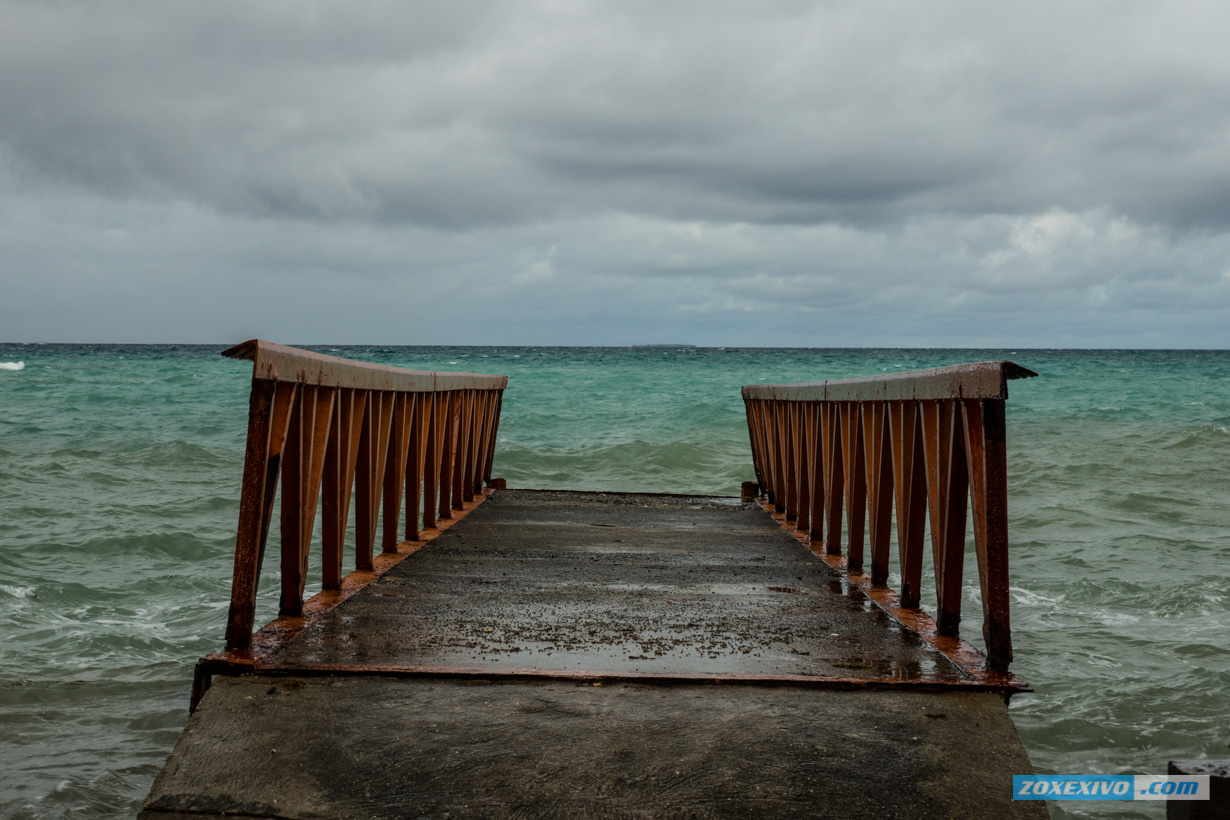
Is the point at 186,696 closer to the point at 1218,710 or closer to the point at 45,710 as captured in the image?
the point at 45,710

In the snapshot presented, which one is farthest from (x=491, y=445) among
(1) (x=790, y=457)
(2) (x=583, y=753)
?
(2) (x=583, y=753)

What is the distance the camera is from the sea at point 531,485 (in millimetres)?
4059

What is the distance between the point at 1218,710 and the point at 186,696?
5.21 meters

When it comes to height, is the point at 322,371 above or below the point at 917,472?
above

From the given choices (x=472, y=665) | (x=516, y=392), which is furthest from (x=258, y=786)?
(x=516, y=392)

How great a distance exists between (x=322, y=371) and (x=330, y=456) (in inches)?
20.5

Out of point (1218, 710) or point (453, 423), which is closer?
point (1218, 710)

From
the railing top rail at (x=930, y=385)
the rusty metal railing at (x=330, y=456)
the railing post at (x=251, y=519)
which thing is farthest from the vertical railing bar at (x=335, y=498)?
the railing top rail at (x=930, y=385)

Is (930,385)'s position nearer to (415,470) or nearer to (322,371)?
(322,371)

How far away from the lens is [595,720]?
246 centimetres

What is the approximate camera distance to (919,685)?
2658 millimetres

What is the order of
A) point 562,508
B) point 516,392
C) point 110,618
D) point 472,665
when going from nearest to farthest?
point 472,665, point 110,618, point 562,508, point 516,392

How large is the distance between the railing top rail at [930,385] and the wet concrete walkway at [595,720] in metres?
0.88

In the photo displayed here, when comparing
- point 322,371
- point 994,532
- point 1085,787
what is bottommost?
point 1085,787
